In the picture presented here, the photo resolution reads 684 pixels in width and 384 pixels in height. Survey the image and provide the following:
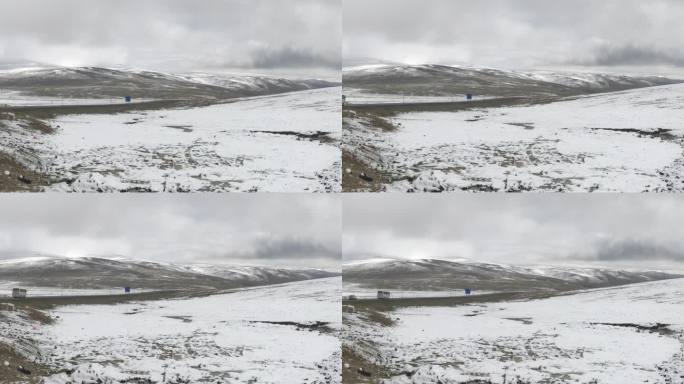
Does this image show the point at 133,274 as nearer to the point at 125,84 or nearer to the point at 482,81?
the point at 125,84

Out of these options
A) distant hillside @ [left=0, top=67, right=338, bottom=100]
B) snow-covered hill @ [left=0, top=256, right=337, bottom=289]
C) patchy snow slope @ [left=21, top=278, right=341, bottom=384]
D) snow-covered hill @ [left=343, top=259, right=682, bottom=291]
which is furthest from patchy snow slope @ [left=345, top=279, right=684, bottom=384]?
distant hillside @ [left=0, top=67, right=338, bottom=100]

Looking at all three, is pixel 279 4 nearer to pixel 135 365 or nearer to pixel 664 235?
pixel 135 365

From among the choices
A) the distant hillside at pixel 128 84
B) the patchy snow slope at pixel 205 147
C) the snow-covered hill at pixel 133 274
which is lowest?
the snow-covered hill at pixel 133 274

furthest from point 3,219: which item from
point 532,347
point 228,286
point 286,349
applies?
point 532,347

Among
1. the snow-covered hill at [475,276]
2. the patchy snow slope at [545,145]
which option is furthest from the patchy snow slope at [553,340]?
the patchy snow slope at [545,145]

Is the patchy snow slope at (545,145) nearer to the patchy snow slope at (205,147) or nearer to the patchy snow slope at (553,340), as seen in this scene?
the patchy snow slope at (205,147)

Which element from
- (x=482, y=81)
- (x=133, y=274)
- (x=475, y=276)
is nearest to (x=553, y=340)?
(x=475, y=276)
